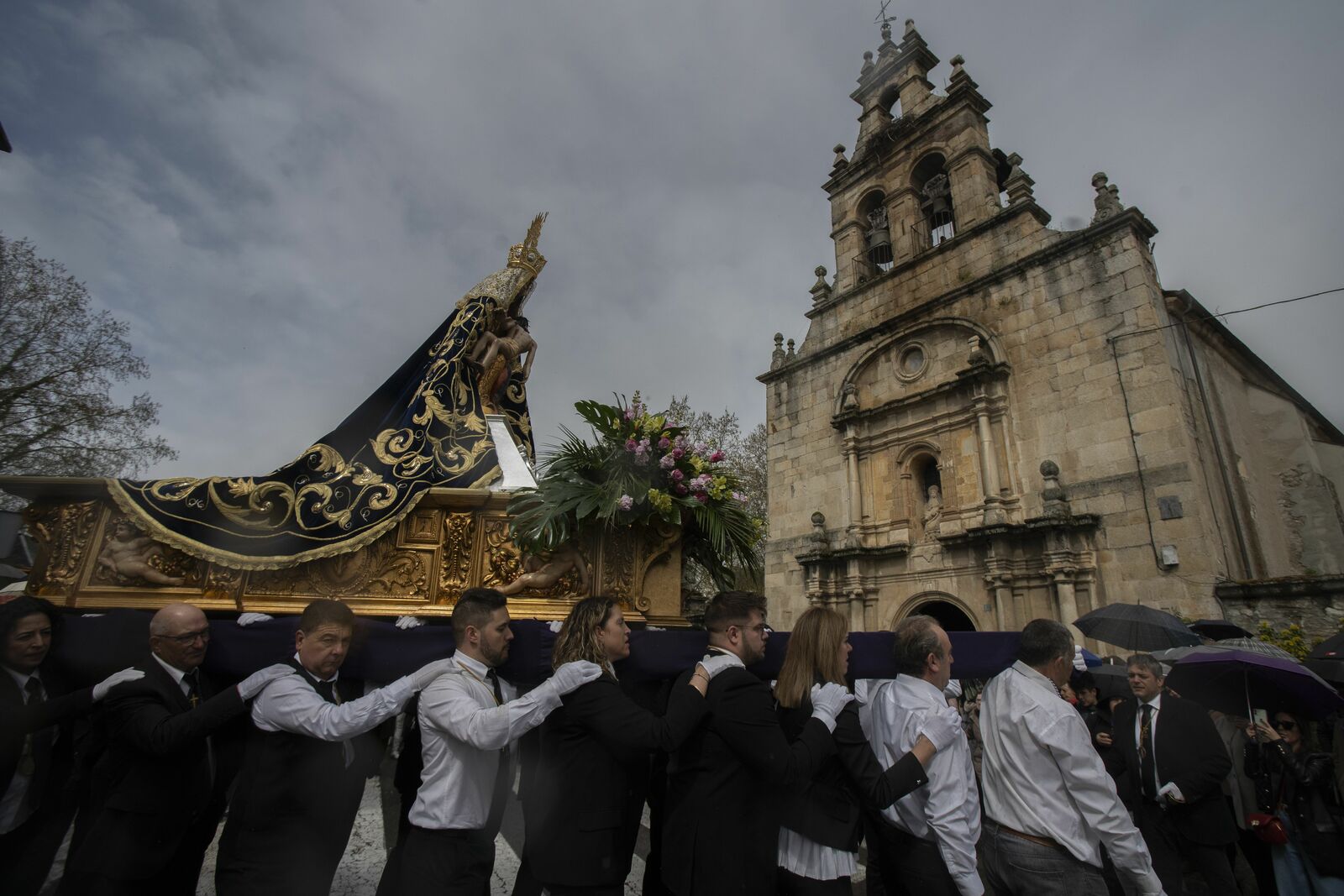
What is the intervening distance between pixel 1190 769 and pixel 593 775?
13.6ft

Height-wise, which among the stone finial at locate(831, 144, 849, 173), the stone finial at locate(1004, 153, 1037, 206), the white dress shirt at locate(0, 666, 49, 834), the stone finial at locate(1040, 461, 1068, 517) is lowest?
the white dress shirt at locate(0, 666, 49, 834)

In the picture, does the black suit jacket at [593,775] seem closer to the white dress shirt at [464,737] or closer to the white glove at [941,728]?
the white dress shirt at [464,737]

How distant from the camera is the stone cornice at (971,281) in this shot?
11.5 metres

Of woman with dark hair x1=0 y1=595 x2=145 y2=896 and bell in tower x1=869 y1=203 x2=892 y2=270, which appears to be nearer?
woman with dark hair x1=0 y1=595 x2=145 y2=896

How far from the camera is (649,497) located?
3.53 m

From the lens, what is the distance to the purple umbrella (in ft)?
14.9

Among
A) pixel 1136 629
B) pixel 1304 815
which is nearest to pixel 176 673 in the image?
pixel 1304 815

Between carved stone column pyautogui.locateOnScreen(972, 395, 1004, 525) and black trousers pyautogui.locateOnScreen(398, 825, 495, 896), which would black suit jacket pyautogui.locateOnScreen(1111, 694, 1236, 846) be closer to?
black trousers pyautogui.locateOnScreen(398, 825, 495, 896)

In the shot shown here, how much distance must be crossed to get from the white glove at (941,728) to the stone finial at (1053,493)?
30.7 feet

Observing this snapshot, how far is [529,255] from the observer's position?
493 centimetres

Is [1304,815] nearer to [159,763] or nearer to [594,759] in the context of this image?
[594,759]

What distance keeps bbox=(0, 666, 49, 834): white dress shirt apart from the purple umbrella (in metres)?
7.56

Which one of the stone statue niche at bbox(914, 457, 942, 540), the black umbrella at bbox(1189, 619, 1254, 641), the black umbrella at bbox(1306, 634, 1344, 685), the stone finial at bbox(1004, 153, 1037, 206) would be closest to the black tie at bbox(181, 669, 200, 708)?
the black umbrella at bbox(1306, 634, 1344, 685)

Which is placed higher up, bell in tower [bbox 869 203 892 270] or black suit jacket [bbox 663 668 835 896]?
bell in tower [bbox 869 203 892 270]
